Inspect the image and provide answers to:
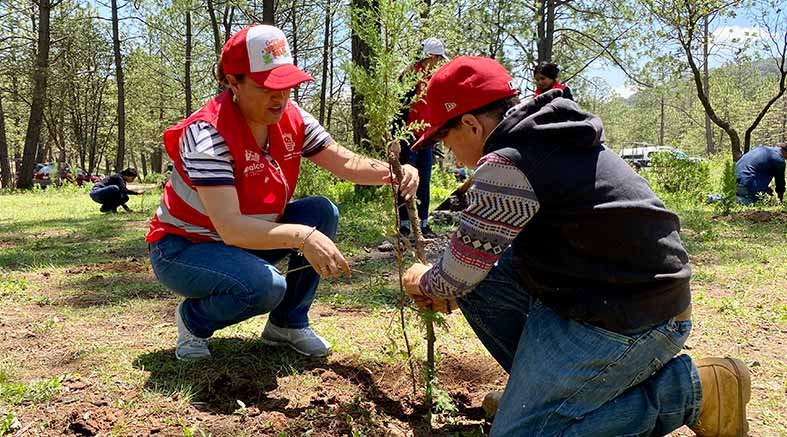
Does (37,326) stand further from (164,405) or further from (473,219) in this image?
(473,219)

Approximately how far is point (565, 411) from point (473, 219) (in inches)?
24.2

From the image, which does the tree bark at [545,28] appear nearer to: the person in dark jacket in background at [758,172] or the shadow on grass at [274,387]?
the person in dark jacket in background at [758,172]

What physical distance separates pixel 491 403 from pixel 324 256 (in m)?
0.85

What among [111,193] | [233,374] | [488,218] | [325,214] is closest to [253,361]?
[233,374]

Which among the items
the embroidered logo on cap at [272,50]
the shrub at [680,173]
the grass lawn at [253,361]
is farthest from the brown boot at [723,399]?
the shrub at [680,173]

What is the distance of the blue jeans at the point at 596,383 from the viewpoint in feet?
5.74

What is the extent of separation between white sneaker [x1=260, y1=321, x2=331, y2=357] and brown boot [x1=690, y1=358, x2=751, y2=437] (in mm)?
1513

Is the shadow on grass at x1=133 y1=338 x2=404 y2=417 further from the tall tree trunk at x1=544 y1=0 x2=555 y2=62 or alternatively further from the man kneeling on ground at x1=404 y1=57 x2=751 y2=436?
the tall tree trunk at x1=544 y1=0 x2=555 y2=62

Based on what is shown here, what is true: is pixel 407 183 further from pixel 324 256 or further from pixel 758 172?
pixel 758 172

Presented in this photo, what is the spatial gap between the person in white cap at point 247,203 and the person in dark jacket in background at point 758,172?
811 centimetres

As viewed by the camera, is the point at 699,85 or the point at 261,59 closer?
the point at 261,59

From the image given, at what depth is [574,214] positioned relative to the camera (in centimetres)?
171

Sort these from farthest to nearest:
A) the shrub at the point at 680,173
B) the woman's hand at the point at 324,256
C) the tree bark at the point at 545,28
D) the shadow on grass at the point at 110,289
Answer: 1. the tree bark at the point at 545,28
2. the shrub at the point at 680,173
3. the shadow on grass at the point at 110,289
4. the woman's hand at the point at 324,256

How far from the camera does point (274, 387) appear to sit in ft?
8.10
